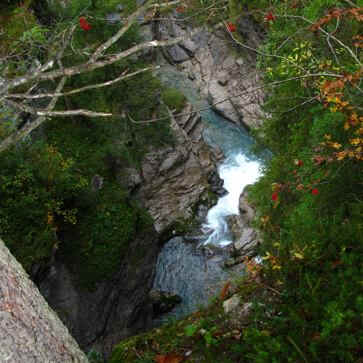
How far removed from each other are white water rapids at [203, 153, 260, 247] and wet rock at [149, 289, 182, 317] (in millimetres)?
3704

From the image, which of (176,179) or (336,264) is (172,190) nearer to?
(176,179)

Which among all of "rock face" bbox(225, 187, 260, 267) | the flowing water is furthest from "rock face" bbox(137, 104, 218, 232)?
"rock face" bbox(225, 187, 260, 267)

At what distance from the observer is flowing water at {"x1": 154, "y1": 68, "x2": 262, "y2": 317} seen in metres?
14.9

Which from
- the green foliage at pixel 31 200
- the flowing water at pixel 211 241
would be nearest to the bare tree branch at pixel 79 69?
the green foliage at pixel 31 200

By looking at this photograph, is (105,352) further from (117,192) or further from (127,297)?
(117,192)

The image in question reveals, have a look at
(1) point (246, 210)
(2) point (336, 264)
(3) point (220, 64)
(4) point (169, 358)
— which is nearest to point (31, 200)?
(4) point (169, 358)

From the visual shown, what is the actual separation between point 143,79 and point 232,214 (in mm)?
8052

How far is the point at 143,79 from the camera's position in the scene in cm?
1559

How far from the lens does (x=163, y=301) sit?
1409 centimetres

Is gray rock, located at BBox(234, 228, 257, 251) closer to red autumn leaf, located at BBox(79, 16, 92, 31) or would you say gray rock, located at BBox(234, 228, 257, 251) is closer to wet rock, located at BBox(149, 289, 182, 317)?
wet rock, located at BBox(149, 289, 182, 317)

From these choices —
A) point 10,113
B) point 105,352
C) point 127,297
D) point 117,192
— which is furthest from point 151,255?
point 10,113

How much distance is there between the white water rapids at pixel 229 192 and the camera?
17.7m

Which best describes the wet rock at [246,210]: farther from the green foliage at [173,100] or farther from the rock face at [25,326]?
the rock face at [25,326]

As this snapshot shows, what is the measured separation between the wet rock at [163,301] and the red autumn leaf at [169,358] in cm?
1042
